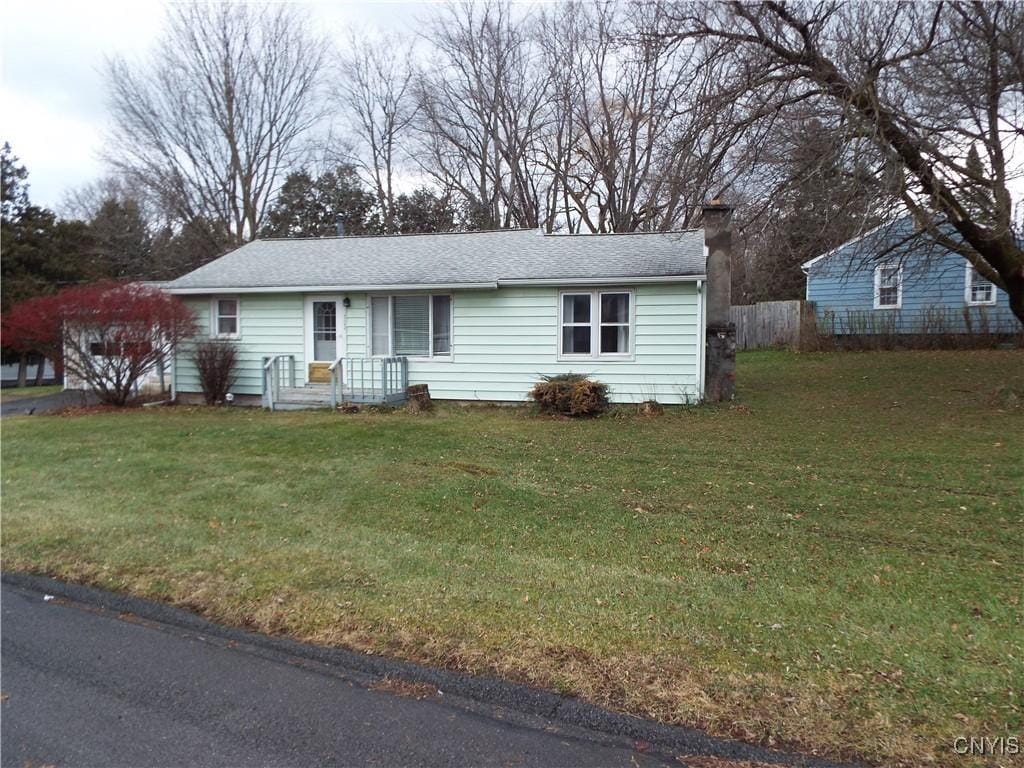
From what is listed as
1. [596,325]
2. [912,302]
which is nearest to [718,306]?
[596,325]

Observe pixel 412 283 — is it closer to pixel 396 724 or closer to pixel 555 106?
pixel 396 724

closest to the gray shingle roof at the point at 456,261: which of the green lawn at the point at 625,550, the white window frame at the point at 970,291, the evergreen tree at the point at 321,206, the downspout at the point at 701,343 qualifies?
the downspout at the point at 701,343

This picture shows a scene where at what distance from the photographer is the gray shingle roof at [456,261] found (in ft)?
42.7

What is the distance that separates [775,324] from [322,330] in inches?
631

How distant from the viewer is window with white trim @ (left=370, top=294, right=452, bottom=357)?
13914 millimetres

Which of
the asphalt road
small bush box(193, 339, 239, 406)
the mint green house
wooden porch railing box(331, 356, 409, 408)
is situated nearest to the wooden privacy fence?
the mint green house

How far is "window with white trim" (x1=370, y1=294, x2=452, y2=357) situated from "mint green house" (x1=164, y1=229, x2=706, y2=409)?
0.08 feet

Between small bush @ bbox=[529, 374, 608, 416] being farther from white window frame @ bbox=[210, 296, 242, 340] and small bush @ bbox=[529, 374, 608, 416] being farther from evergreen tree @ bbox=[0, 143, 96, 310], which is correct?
evergreen tree @ bbox=[0, 143, 96, 310]

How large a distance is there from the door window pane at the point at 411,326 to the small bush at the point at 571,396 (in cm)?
323

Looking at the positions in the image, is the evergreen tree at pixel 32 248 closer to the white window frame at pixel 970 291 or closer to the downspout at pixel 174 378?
the downspout at pixel 174 378

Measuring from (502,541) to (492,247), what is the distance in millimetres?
10970

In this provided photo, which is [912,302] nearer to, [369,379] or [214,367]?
[369,379]

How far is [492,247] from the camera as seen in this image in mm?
15461

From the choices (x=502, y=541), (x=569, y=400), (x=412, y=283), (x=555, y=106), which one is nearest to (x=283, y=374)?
(x=412, y=283)
